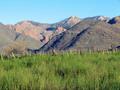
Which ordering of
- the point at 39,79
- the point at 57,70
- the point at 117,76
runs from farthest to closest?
the point at 57,70 → the point at 117,76 → the point at 39,79

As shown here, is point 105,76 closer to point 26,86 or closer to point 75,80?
point 75,80

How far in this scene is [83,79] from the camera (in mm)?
9516

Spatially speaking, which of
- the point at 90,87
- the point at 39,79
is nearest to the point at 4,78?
the point at 39,79

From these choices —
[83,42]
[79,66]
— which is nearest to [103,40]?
[83,42]

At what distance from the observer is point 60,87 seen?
28.5 ft

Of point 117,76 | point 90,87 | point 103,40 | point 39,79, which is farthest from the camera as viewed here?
point 103,40

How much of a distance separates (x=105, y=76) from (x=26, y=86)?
2295 millimetres

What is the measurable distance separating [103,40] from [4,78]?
18231 centimetres

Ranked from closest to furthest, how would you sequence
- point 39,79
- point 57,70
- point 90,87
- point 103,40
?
point 90,87
point 39,79
point 57,70
point 103,40

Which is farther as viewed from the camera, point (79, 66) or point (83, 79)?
point (79, 66)

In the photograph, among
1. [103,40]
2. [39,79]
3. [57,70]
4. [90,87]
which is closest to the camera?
[90,87]

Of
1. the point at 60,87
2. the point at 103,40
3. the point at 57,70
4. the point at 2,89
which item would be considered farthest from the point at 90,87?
the point at 103,40

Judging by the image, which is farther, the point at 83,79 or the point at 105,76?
the point at 105,76

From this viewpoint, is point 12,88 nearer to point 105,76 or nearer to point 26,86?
point 26,86
